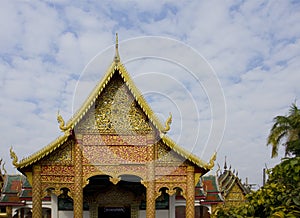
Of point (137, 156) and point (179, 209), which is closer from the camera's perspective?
point (137, 156)

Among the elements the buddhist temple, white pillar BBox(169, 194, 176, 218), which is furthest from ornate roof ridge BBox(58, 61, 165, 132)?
white pillar BBox(169, 194, 176, 218)

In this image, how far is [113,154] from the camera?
9.95 metres

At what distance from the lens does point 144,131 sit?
401 inches

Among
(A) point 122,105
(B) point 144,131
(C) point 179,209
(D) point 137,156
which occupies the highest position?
(A) point 122,105

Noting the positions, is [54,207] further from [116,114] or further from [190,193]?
[190,193]

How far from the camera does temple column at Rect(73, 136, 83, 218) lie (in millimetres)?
9656

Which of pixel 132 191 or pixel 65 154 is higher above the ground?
pixel 65 154

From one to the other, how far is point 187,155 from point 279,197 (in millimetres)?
6387

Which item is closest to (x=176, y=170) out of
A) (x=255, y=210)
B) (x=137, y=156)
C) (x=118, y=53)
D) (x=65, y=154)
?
(x=137, y=156)

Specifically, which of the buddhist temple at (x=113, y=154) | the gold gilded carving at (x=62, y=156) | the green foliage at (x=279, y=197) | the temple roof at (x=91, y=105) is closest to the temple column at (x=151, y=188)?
the buddhist temple at (x=113, y=154)

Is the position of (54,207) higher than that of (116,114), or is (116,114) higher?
(116,114)

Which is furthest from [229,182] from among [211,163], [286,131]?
[211,163]

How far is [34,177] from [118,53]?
448 centimetres

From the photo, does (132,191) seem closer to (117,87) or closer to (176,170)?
(176,170)
